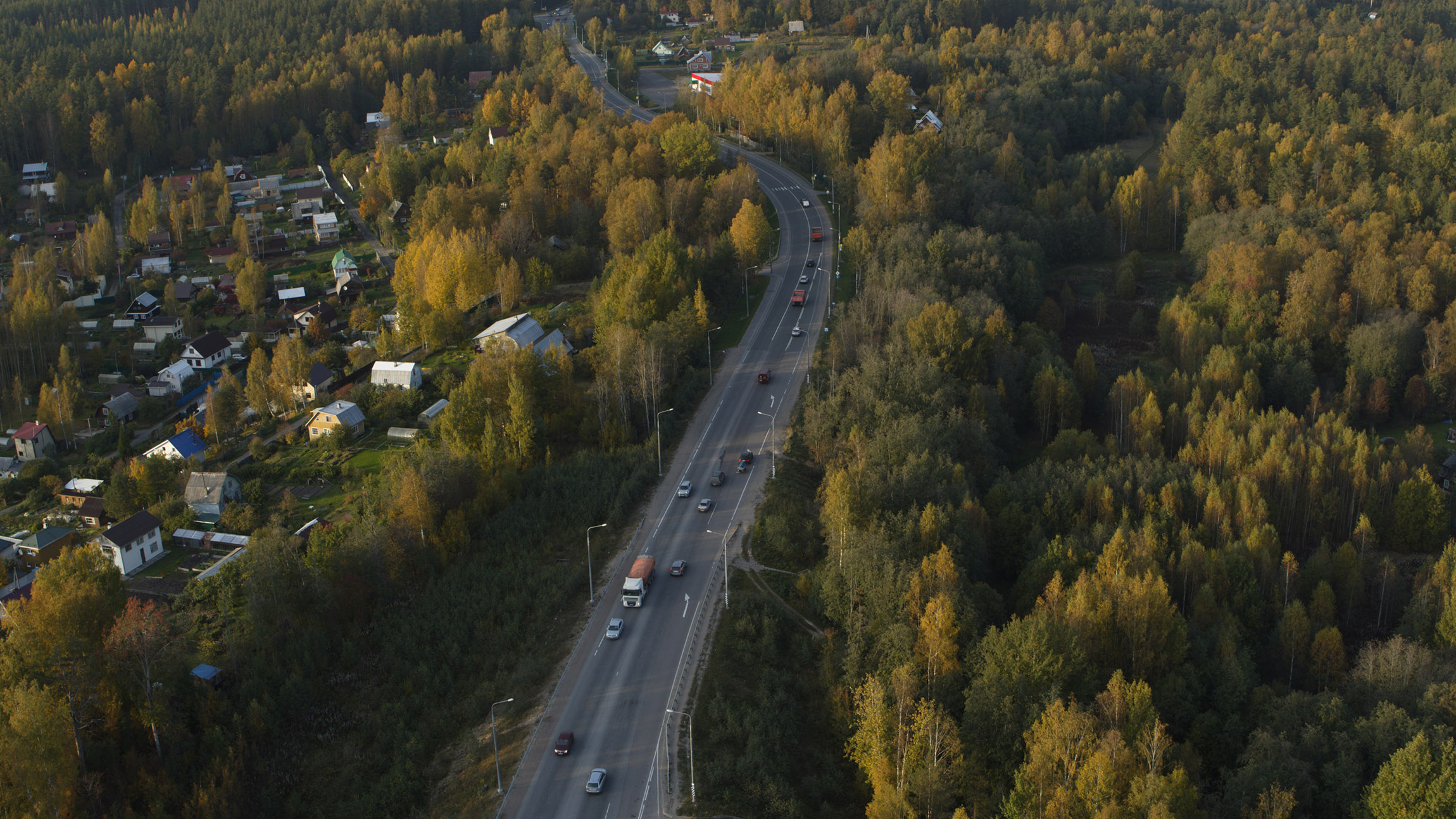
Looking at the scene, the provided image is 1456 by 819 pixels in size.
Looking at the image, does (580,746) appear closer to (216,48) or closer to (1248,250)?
(1248,250)

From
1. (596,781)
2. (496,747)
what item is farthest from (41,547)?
(596,781)

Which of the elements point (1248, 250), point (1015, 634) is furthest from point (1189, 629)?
point (1248, 250)

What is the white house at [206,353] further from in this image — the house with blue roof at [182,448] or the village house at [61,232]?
the village house at [61,232]

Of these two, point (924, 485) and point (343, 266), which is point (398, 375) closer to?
point (343, 266)

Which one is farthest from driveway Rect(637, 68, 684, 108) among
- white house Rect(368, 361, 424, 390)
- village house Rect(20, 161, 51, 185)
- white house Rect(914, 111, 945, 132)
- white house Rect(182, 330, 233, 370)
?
white house Rect(368, 361, 424, 390)

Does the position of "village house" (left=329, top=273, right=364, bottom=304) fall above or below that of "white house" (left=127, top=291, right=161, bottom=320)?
above

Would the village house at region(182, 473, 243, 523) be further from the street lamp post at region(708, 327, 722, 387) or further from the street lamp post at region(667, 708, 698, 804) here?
the street lamp post at region(667, 708, 698, 804)
